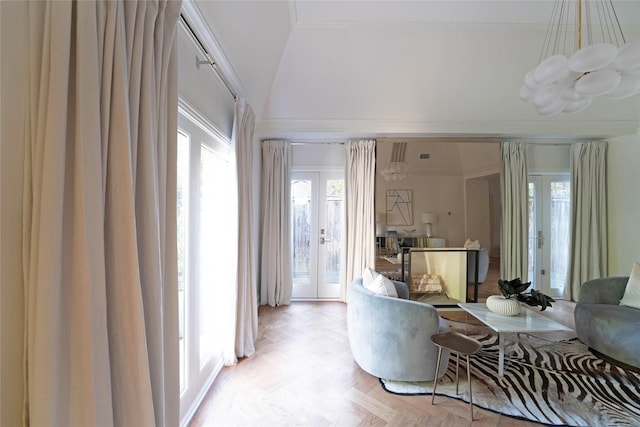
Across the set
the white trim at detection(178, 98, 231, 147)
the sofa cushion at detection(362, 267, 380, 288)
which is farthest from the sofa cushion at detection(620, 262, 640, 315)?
the white trim at detection(178, 98, 231, 147)

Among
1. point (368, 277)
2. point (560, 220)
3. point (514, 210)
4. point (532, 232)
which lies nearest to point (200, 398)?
point (368, 277)

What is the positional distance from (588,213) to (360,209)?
11.3ft

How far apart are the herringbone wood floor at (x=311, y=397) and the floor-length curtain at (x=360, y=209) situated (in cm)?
131

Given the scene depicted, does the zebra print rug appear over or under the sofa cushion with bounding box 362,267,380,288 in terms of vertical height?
under

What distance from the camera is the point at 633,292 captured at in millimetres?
2703

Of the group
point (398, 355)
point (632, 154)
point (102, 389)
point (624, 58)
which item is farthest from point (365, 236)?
point (632, 154)

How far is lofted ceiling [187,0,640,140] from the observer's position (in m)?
2.65

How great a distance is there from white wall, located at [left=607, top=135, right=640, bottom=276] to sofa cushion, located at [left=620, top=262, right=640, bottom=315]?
1.62 meters

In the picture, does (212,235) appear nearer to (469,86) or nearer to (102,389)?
(102,389)

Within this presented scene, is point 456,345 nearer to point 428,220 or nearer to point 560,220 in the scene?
point 428,220

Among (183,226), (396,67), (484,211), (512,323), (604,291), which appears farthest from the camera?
(484,211)

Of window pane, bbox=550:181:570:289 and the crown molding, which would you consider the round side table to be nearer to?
the crown molding

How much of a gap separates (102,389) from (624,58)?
3.05 metres

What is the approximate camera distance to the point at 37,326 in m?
0.77
